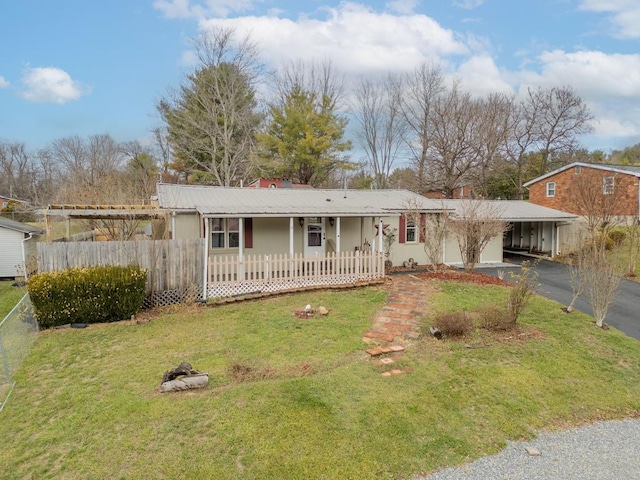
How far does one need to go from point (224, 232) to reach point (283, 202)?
270cm

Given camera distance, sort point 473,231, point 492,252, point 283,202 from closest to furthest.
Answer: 1. point 473,231
2. point 283,202
3. point 492,252

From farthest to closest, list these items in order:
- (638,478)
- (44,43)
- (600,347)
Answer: (44,43) → (600,347) → (638,478)

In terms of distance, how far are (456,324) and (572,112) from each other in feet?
122

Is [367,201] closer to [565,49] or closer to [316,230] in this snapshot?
[316,230]

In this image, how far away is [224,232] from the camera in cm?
1359

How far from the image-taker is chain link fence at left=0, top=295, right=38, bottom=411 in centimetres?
586

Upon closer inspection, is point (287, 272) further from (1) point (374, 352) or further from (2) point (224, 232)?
(1) point (374, 352)

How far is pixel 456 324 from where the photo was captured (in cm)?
761

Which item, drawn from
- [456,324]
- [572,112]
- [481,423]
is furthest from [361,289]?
[572,112]

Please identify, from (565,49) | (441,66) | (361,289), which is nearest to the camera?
(361,289)

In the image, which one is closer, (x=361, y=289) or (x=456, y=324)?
(x=456, y=324)

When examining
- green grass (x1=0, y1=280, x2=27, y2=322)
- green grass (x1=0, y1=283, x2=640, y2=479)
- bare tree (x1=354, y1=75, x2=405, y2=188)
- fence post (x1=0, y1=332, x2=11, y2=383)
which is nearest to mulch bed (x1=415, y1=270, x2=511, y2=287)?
green grass (x1=0, y1=283, x2=640, y2=479)

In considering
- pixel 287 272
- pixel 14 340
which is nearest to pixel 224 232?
pixel 287 272

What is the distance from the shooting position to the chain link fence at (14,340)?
586 cm
